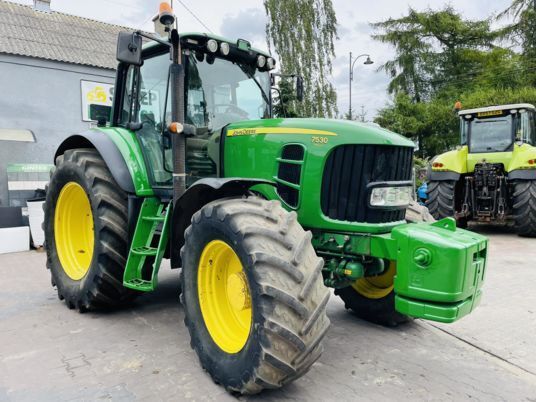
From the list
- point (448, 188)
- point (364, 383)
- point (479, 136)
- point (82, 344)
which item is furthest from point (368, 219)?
point (479, 136)

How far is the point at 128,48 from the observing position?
3.47 m

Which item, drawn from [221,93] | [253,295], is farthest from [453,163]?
[253,295]

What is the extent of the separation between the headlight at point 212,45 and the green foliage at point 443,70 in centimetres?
1882

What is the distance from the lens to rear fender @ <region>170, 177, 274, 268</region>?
10.1 feet

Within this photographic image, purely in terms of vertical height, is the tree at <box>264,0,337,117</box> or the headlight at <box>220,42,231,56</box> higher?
the tree at <box>264,0,337,117</box>

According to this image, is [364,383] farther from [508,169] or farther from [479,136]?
[479,136]

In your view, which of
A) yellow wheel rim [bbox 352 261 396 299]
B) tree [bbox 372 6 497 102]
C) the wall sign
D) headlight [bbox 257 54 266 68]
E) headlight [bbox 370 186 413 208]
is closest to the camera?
headlight [bbox 370 186 413 208]

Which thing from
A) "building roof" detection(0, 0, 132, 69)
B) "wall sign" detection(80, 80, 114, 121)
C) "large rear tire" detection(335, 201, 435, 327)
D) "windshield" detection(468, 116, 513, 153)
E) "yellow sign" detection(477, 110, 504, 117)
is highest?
"building roof" detection(0, 0, 132, 69)

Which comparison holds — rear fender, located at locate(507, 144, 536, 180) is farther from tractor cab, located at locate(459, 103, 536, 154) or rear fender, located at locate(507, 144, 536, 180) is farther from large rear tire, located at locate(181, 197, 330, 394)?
large rear tire, located at locate(181, 197, 330, 394)

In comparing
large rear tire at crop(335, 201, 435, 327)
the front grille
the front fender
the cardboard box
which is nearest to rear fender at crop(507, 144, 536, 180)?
large rear tire at crop(335, 201, 435, 327)

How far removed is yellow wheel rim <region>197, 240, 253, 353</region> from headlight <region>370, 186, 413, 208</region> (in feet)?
3.43

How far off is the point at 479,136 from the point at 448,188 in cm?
158

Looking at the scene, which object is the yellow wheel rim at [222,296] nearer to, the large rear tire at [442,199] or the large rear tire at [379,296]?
the large rear tire at [379,296]

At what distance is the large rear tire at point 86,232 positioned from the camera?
4.00m
